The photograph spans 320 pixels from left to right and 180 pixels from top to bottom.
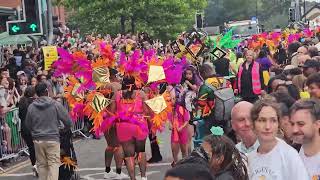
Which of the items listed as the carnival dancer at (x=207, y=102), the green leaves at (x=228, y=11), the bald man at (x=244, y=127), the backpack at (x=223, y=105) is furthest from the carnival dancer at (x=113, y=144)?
the green leaves at (x=228, y=11)

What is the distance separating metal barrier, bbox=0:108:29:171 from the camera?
12172 mm

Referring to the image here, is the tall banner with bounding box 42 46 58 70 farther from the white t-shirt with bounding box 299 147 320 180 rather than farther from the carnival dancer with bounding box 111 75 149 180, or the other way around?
the white t-shirt with bounding box 299 147 320 180

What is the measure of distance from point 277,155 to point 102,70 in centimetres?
596

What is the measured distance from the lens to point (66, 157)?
31.8 ft

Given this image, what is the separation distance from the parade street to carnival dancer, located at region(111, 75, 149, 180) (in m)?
0.89

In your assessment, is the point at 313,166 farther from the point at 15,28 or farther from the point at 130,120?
the point at 15,28

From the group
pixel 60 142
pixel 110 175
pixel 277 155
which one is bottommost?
pixel 110 175

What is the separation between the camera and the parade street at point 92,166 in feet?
35.0

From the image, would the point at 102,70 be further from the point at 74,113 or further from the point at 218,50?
the point at 218,50

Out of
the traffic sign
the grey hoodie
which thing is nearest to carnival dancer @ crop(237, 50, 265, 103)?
the grey hoodie

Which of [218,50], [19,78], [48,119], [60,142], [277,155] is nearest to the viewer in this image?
[277,155]

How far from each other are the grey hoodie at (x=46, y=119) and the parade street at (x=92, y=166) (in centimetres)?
168

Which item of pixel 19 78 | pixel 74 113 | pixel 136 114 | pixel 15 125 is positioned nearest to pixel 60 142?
pixel 74 113

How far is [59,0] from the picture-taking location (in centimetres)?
3309
